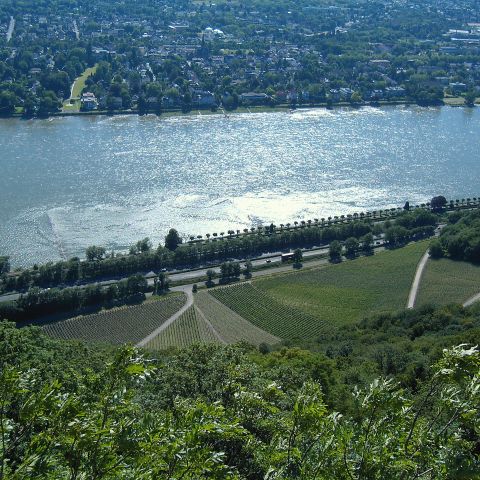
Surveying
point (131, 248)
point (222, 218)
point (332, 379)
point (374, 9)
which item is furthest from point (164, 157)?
point (374, 9)

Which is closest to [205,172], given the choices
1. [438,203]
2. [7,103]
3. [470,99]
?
[438,203]

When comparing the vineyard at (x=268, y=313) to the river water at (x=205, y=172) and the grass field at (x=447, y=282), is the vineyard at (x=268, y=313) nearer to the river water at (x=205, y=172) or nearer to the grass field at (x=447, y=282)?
the grass field at (x=447, y=282)

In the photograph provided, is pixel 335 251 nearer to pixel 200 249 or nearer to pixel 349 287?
pixel 349 287

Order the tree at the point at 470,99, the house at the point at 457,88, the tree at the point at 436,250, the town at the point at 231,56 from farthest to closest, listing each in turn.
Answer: the house at the point at 457,88
the tree at the point at 470,99
the town at the point at 231,56
the tree at the point at 436,250

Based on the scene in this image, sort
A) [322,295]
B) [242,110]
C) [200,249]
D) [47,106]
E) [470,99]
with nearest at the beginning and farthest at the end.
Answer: [322,295] → [200,249] → [47,106] → [242,110] → [470,99]

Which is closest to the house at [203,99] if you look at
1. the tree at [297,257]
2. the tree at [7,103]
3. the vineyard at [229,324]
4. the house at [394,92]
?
the tree at [7,103]

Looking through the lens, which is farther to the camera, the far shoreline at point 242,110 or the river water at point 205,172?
the far shoreline at point 242,110
